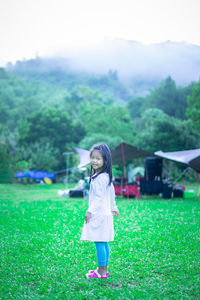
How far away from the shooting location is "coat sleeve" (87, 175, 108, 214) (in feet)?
11.0

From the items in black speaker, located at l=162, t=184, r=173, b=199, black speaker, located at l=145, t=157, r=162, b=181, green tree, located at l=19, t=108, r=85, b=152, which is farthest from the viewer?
green tree, located at l=19, t=108, r=85, b=152

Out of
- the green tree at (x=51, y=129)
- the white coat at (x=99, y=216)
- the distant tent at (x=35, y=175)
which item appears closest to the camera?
the white coat at (x=99, y=216)

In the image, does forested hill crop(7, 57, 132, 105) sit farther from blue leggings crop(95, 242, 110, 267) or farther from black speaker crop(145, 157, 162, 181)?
blue leggings crop(95, 242, 110, 267)

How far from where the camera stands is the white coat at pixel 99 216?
3330 millimetres

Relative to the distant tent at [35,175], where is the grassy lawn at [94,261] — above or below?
below

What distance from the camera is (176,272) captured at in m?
3.65

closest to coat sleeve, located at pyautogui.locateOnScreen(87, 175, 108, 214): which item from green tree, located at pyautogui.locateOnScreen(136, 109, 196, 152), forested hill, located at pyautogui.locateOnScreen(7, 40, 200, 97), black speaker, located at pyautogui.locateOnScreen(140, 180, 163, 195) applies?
black speaker, located at pyautogui.locateOnScreen(140, 180, 163, 195)

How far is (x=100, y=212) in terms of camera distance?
338 cm

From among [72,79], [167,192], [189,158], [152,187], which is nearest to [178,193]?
[167,192]

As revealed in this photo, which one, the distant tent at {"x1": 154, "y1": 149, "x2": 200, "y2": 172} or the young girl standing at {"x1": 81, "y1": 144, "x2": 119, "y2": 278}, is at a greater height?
the distant tent at {"x1": 154, "y1": 149, "x2": 200, "y2": 172}

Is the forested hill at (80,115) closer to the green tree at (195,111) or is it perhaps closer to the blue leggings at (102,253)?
the green tree at (195,111)

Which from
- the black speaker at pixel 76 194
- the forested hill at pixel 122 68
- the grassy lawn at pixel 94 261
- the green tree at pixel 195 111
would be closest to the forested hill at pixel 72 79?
the forested hill at pixel 122 68

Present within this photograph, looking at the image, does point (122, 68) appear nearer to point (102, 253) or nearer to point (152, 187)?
point (152, 187)

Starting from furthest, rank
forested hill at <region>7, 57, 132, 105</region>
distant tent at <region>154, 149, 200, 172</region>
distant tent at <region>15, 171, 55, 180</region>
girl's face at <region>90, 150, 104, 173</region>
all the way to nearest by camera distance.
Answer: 1. forested hill at <region>7, 57, 132, 105</region>
2. distant tent at <region>15, 171, 55, 180</region>
3. distant tent at <region>154, 149, 200, 172</region>
4. girl's face at <region>90, 150, 104, 173</region>
